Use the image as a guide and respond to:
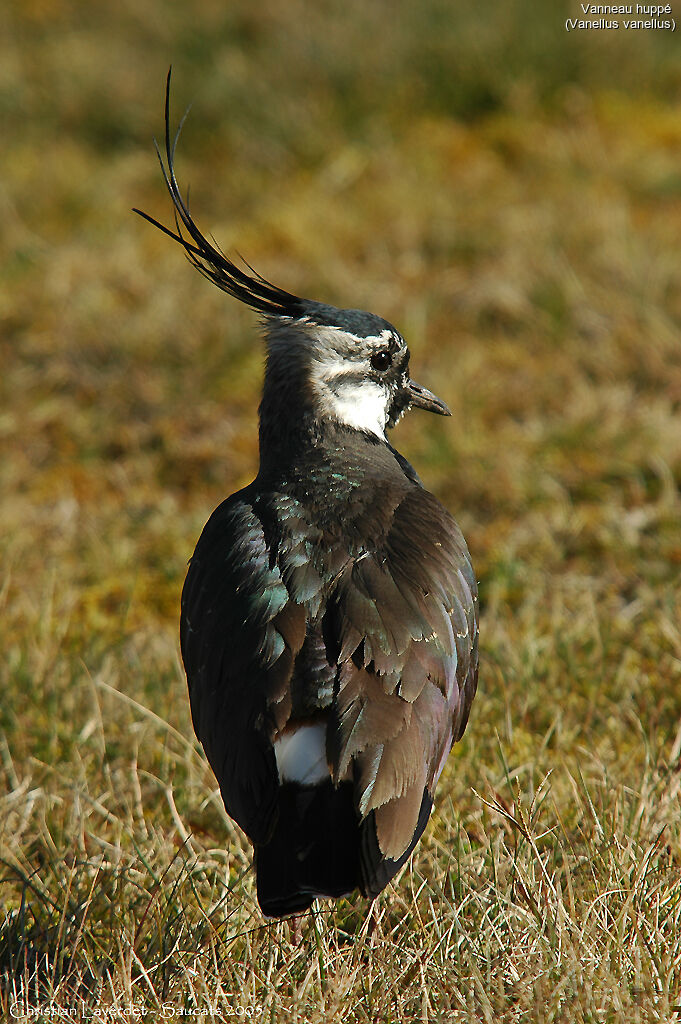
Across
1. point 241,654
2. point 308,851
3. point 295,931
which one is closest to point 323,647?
point 241,654

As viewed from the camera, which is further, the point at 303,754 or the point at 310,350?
the point at 310,350

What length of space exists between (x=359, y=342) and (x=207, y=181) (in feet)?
16.8

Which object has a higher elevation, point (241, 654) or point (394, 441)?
point (394, 441)

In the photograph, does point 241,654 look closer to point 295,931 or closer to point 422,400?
point 295,931

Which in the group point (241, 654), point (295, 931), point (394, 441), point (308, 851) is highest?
point (394, 441)

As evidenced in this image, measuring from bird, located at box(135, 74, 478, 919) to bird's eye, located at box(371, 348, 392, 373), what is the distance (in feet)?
0.60

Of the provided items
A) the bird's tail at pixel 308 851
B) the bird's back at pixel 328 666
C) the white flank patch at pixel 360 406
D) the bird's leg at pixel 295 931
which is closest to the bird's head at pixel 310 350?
the white flank patch at pixel 360 406

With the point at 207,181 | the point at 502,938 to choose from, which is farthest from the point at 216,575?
the point at 207,181

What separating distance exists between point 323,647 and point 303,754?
0.23 metres

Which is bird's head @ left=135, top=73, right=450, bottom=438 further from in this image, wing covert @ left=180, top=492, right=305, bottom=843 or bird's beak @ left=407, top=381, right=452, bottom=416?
wing covert @ left=180, top=492, right=305, bottom=843

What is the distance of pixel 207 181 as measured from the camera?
7.75 m

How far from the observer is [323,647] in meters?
2.36

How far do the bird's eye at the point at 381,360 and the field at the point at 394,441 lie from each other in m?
1.01

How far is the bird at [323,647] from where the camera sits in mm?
2229
